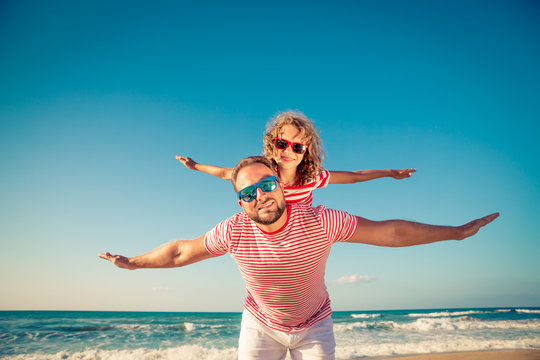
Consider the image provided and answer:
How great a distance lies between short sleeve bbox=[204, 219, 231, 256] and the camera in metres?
2.82

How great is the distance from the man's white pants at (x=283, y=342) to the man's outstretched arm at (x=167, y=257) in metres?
0.83

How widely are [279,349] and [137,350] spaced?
45.0 ft

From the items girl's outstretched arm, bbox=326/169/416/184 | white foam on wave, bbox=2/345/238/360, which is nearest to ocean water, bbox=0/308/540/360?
white foam on wave, bbox=2/345/238/360

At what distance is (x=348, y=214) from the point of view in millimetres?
2754

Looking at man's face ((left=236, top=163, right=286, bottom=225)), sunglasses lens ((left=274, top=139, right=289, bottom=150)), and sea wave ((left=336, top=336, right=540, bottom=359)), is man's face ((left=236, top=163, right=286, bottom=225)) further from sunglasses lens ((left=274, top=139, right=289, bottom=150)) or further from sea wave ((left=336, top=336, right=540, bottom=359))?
sea wave ((left=336, top=336, right=540, bottom=359))

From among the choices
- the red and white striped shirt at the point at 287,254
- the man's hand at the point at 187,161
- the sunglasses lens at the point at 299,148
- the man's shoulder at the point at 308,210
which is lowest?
the red and white striped shirt at the point at 287,254

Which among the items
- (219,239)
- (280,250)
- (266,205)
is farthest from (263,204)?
(219,239)

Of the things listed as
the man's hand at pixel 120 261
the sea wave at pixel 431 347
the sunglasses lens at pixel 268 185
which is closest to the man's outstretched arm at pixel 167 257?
the man's hand at pixel 120 261

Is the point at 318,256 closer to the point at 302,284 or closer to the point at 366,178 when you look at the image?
the point at 302,284

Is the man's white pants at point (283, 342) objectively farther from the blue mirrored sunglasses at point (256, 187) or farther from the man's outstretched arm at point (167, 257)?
the blue mirrored sunglasses at point (256, 187)

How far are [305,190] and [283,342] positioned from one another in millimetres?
1700

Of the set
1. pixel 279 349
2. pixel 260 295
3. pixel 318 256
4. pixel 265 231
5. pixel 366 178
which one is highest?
pixel 366 178

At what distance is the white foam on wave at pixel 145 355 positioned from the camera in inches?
529

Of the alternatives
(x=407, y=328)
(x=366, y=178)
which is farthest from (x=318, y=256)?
(x=407, y=328)
